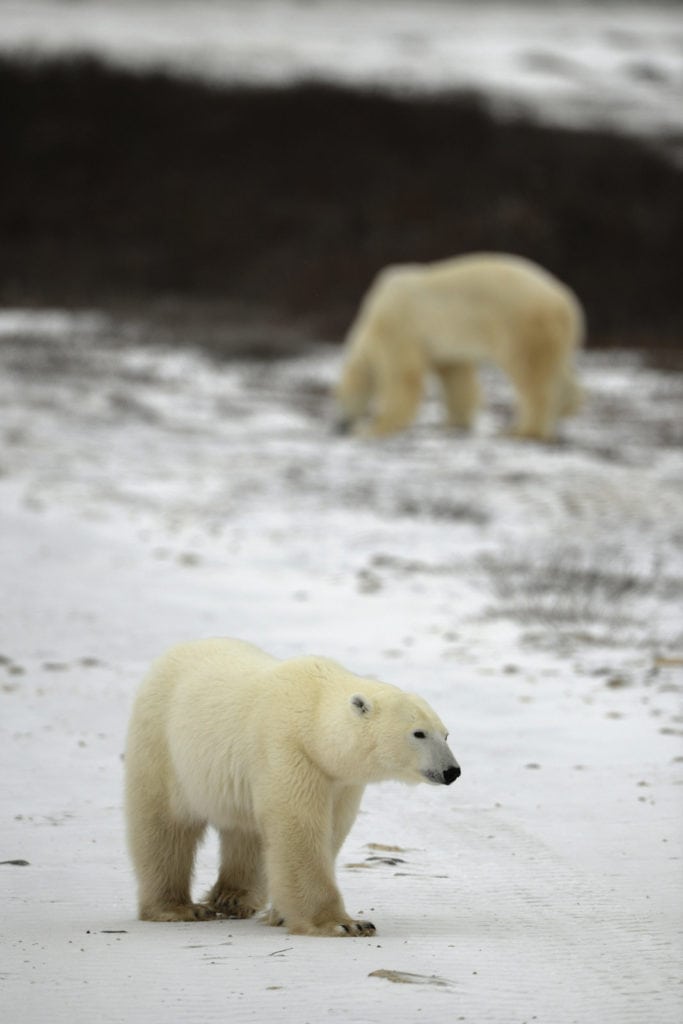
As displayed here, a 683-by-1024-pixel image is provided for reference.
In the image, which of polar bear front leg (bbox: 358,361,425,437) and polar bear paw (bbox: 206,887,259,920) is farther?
polar bear front leg (bbox: 358,361,425,437)

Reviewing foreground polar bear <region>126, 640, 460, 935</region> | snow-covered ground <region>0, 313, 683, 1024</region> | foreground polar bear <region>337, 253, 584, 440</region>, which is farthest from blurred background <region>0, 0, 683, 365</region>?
foreground polar bear <region>126, 640, 460, 935</region>

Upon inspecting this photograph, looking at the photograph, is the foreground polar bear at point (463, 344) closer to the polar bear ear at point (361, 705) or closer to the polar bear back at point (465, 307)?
the polar bear back at point (465, 307)

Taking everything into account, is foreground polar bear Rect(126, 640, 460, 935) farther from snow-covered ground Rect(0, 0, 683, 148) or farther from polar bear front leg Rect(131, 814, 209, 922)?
snow-covered ground Rect(0, 0, 683, 148)

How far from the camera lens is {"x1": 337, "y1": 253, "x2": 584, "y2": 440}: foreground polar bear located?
12.1 m

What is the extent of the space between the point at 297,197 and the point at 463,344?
17.8 metres

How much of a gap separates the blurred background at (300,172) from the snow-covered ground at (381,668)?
7.68 meters

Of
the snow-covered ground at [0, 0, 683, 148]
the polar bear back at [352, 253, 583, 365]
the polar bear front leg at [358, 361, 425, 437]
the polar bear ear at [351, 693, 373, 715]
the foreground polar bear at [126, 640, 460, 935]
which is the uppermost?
the snow-covered ground at [0, 0, 683, 148]

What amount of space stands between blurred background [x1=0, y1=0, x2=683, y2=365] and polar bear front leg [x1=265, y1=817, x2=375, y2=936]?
611 inches

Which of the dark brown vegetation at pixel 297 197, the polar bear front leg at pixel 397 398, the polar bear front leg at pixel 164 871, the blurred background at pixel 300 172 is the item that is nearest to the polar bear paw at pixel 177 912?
the polar bear front leg at pixel 164 871

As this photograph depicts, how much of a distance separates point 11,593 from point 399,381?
20.8 ft

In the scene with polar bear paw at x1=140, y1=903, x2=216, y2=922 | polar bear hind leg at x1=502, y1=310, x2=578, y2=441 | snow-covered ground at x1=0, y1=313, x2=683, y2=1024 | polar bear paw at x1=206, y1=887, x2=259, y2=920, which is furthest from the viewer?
polar bear hind leg at x1=502, y1=310, x2=578, y2=441

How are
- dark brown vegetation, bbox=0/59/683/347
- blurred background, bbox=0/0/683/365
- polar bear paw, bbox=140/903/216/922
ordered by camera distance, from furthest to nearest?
1. dark brown vegetation, bbox=0/59/683/347
2. blurred background, bbox=0/0/683/365
3. polar bear paw, bbox=140/903/216/922

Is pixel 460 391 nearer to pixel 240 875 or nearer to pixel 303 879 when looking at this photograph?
pixel 240 875

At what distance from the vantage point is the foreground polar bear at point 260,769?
10.8 ft
